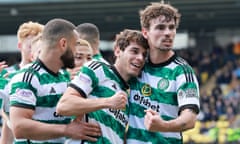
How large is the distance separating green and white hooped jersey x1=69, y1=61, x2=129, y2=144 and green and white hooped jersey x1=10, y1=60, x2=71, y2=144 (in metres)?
0.27

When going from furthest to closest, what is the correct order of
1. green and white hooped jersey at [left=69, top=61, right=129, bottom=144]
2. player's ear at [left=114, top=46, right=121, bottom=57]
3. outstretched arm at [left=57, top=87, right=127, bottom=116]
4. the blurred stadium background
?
the blurred stadium background < player's ear at [left=114, top=46, right=121, bottom=57] < green and white hooped jersey at [left=69, top=61, right=129, bottom=144] < outstretched arm at [left=57, top=87, right=127, bottom=116]

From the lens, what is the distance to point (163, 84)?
211 inches

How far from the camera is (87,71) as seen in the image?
5207 mm

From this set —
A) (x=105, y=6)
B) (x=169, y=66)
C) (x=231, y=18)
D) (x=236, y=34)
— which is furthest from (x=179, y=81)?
(x=236, y=34)

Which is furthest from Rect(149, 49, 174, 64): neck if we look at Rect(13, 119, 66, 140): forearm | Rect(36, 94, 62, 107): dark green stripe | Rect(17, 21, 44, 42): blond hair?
Rect(17, 21, 44, 42): blond hair

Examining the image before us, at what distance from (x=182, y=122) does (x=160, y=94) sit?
1.34 feet

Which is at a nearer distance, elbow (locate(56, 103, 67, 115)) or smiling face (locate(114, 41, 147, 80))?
elbow (locate(56, 103, 67, 115))

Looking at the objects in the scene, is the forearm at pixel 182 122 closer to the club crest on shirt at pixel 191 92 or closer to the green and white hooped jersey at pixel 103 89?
the club crest on shirt at pixel 191 92

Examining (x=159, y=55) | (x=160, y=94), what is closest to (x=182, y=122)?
(x=160, y=94)

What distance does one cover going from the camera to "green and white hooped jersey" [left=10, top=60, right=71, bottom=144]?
5.27 m

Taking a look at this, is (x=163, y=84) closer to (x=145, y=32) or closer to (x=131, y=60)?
(x=131, y=60)

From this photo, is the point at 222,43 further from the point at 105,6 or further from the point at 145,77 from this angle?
the point at 145,77

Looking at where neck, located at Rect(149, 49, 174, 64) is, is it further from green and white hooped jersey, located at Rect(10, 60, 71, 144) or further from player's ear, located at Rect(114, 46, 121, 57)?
green and white hooped jersey, located at Rect(10, 60, 71, 144)

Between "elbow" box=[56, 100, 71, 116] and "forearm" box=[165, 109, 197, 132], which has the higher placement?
"elbow" box=[56, 100, 71, 116]
